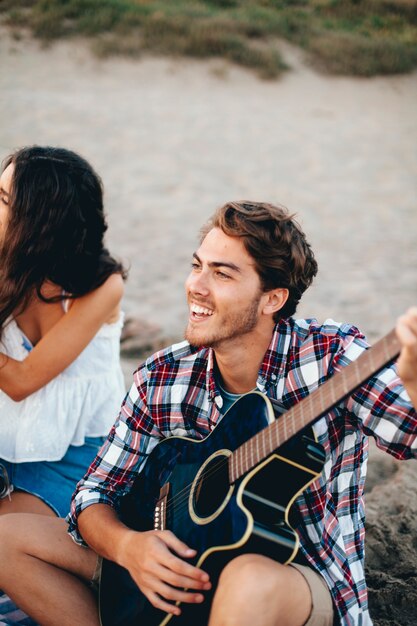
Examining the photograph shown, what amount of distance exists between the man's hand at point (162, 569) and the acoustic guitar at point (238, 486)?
3cm

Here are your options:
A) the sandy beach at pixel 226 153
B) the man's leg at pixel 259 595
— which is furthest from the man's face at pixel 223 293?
the sandy beach at pixel 226 153

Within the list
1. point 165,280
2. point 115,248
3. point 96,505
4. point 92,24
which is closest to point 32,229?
point 96,505

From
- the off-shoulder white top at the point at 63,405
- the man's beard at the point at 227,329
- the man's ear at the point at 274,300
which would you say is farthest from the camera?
the off-shoulder white top at the point at 63,405

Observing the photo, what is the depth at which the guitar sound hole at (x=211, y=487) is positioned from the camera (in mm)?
1987

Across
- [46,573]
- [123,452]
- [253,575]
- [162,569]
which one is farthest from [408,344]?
[46,573]

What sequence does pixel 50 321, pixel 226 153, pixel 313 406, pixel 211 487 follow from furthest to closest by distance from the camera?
1. pixel 226 153
2. pixel 50 321
3. pixel 211 487
4. pixel 313 406

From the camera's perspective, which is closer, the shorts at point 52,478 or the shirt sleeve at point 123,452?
the shirt sleeve at point 123,452

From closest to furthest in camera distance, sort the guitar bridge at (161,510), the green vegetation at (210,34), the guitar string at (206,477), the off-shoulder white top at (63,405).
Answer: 1. the guitar string at (206,477)
2. the guitar bridge at (161,510)
3. the off-shoulder white top at (63,405)
4. the green vegetation at (210,34)

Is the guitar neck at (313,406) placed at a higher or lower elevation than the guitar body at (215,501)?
higher

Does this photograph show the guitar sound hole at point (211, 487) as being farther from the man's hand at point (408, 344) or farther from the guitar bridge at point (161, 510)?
the man's hand at point (408, 344)

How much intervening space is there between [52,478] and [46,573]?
56 cm

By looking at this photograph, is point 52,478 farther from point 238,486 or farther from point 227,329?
point 238,486

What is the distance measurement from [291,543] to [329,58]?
14.4 meters

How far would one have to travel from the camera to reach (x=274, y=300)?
2.43m
